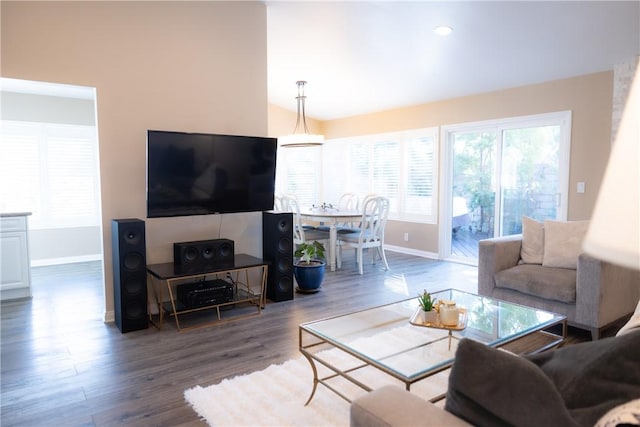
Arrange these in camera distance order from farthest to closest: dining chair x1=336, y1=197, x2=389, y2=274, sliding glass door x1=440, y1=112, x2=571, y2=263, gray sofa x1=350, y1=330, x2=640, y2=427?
dining chair x1=336, y1=197, x2=389, y2=274
sliding glass door x1=440, y1=112, x2=571, y2=263
gray sofa x1=350, y1=330, x2=640, y2=427

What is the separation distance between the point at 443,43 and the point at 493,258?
238 centimetres

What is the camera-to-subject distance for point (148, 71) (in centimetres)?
376

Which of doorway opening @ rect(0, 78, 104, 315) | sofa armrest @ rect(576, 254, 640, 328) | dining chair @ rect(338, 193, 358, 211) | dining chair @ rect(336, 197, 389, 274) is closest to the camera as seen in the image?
sofa armrest @ rect(576, 254, 640, 328)

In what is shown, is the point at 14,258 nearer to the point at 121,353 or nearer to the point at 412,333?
the point at 121,353

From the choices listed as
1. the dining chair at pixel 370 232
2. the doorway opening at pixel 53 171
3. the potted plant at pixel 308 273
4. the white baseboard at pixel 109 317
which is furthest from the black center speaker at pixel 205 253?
the doorway opening at pixel 53 171

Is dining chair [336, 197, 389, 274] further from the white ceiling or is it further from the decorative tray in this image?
the decorative tray

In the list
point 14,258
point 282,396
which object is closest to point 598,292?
point 282,396

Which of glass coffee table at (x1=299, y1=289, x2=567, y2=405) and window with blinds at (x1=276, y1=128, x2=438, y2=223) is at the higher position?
window with blinds at (x1=276, y1=128, x2=438, y2=223)

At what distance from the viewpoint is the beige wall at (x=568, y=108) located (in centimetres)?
455

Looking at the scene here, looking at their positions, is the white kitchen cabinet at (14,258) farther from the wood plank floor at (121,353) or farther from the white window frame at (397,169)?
the white window frame at (397,169)

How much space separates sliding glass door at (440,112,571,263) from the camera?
5.07 metres

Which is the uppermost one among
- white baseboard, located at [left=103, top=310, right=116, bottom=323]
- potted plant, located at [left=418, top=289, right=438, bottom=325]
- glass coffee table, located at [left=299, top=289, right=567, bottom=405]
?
potted plant, located at [left=418, top=289, right=438, bottom=325]

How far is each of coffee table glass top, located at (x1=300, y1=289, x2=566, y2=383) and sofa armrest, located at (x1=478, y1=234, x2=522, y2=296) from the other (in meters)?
0.83

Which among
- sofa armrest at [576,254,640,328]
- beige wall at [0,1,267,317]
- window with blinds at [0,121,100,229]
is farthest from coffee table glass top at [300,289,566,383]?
window with blinds at [0,121,100,229]
